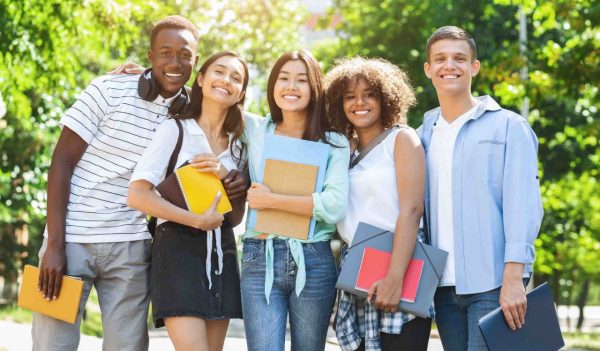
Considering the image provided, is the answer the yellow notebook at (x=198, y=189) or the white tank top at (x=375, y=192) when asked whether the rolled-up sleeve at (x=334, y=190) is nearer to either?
the white tank top at (x=375, y=192)

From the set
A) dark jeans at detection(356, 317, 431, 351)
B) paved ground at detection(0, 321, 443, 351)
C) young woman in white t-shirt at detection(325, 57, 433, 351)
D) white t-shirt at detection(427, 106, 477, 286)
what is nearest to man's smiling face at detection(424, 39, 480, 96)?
white t-shirt at detection(427, 106, 477, 286)

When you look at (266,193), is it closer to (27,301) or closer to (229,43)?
(27,301)

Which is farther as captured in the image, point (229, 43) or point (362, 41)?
point (362, 41)

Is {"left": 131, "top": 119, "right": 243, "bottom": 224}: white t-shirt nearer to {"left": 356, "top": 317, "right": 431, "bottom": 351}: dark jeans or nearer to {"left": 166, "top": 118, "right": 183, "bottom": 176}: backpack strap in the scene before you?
{"left": 166, "top": 118, "right": 183, "bottom": 176}: backpack strap

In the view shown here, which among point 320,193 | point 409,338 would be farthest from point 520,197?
point 320,193

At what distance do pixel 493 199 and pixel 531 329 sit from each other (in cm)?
67

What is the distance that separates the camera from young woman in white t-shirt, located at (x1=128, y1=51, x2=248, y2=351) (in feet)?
13.9

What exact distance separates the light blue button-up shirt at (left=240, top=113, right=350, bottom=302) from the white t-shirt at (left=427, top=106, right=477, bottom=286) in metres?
0.47

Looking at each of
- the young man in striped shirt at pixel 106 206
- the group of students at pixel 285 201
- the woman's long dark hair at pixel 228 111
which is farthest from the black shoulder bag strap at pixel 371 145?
the young man in striped shirt at pixel 106 206

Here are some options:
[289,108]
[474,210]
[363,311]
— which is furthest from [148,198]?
[474,210]

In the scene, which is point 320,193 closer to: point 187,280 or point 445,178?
point 445,178

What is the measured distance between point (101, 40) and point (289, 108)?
19.9ft

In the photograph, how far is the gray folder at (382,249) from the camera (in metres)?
4.15

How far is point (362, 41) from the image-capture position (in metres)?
21.3
